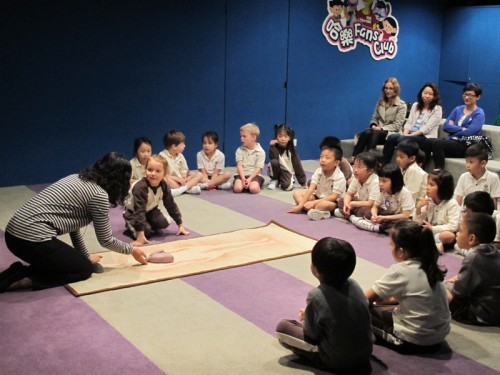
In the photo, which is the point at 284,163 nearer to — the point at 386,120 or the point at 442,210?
the point at 386,120

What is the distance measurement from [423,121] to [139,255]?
480 centimetres

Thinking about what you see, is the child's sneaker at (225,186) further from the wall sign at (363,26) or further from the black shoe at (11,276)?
the black shoe at (11,276)

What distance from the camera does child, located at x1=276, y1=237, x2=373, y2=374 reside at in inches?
125

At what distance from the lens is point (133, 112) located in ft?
26.6

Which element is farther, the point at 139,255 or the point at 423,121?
the point at 423,121

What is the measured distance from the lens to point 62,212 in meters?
4.35

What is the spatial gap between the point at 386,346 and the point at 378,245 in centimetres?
197

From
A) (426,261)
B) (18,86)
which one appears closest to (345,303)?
(426,261)

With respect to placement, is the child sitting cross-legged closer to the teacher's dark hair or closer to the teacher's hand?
the teacher's hand

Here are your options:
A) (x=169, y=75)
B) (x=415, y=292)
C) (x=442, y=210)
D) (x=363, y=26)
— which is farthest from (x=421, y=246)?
(x=363, y=26)

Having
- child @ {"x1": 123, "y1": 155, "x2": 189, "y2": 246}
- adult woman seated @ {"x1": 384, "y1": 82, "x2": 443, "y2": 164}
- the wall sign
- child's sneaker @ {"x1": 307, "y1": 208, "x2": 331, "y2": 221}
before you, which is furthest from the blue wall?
child's sneaker @ {"x1": 307, "y1": 208, "x2": 331, "y2": 221}

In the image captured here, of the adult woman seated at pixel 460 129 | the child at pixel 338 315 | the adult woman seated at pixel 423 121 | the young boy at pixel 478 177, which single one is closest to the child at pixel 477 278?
the child at pixel 338 315

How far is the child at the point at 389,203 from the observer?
5.78 metres

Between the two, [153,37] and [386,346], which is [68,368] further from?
[153,37]
